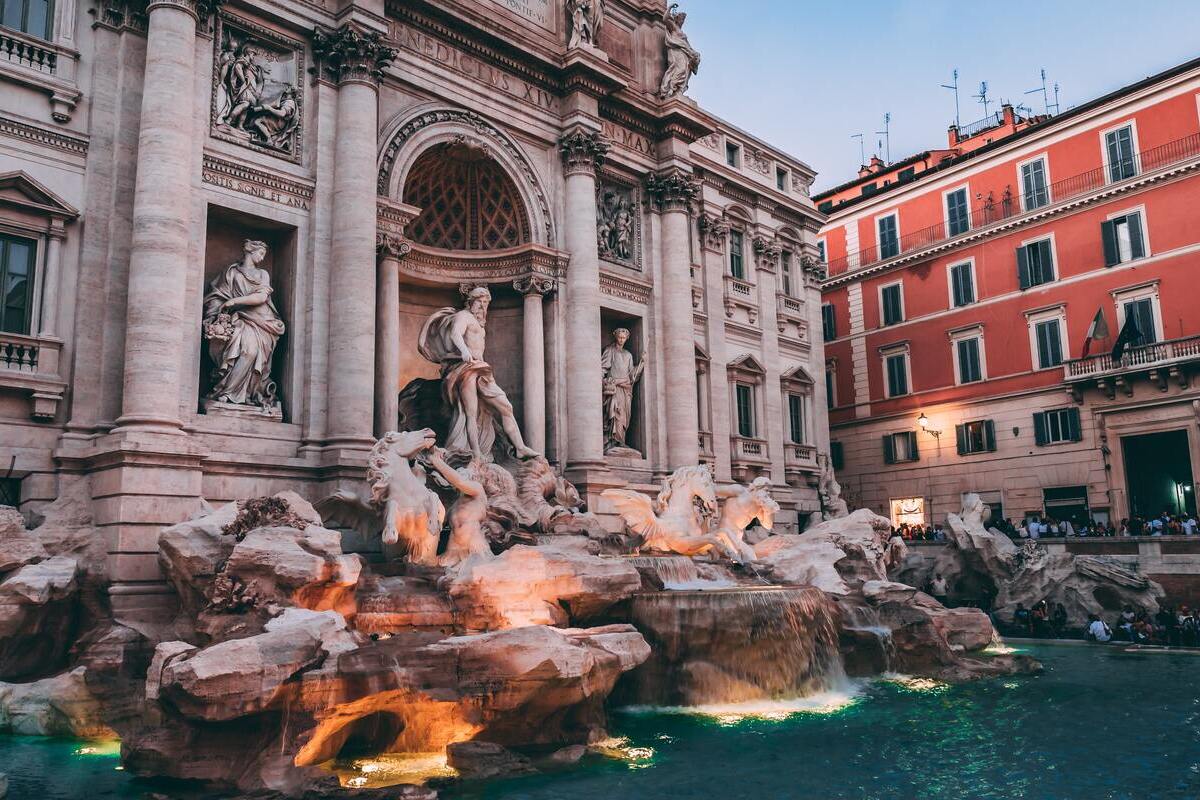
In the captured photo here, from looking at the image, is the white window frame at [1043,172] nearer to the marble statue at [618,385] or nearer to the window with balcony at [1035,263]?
the window with balcony at [1035,263]

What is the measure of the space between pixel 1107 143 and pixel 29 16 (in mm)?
28004

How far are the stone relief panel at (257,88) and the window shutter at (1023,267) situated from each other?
2315cm

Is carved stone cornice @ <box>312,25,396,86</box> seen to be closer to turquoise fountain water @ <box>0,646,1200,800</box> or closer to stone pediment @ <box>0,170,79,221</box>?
stone pediment @ <box>0,170,79,221</box>

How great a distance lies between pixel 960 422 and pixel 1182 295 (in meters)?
7.54

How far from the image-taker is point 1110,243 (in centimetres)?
2850

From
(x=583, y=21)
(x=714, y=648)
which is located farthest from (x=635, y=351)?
(x=714, y=648)

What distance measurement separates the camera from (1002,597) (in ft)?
77.9

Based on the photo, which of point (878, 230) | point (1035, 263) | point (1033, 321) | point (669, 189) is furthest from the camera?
point (878, 230)

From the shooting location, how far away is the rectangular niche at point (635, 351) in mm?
22797

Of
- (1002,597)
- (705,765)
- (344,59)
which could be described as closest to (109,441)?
(344,59)

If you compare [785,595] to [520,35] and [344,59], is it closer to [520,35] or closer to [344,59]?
[344,59]

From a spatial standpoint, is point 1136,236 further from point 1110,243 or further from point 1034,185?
point 1034,185

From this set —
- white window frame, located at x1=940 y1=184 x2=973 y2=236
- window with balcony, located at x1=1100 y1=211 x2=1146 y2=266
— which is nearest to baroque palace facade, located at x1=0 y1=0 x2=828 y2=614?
white window frame, located at x1=940 y1=184 x2=973 y2=236

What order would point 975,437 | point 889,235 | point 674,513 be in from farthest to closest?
point 889,235 → point 975,437 → point 674,513
